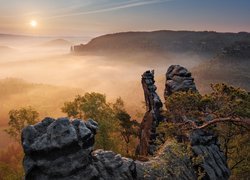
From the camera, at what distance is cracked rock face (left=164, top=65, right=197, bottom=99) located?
214 feet

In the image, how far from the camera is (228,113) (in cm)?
4316

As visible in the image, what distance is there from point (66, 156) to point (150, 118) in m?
35.9

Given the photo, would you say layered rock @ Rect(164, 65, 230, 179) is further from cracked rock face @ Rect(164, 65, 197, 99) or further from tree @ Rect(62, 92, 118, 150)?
tree @ Rect(62, 92, 118, 150)

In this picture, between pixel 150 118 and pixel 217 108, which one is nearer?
pixel 217 108

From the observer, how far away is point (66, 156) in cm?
3416

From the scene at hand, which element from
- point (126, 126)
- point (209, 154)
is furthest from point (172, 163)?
point (126, 126)

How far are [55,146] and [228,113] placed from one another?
24080 millimetres

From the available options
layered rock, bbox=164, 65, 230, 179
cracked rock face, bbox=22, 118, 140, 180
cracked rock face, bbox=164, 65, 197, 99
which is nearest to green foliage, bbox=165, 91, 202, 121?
layered rock, bbox=164, 65, 230, 179

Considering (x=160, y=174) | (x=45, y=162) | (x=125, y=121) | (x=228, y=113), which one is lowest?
(x=125, y=121)

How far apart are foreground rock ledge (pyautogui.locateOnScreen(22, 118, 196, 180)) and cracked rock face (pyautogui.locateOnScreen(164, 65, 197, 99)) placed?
30.2 meters

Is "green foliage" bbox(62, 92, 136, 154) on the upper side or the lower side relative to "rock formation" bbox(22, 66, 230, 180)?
lower

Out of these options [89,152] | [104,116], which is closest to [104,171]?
[89,152]

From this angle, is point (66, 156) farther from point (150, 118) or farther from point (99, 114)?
point (99, 114)

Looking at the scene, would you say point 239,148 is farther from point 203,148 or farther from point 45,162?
point 45,162
